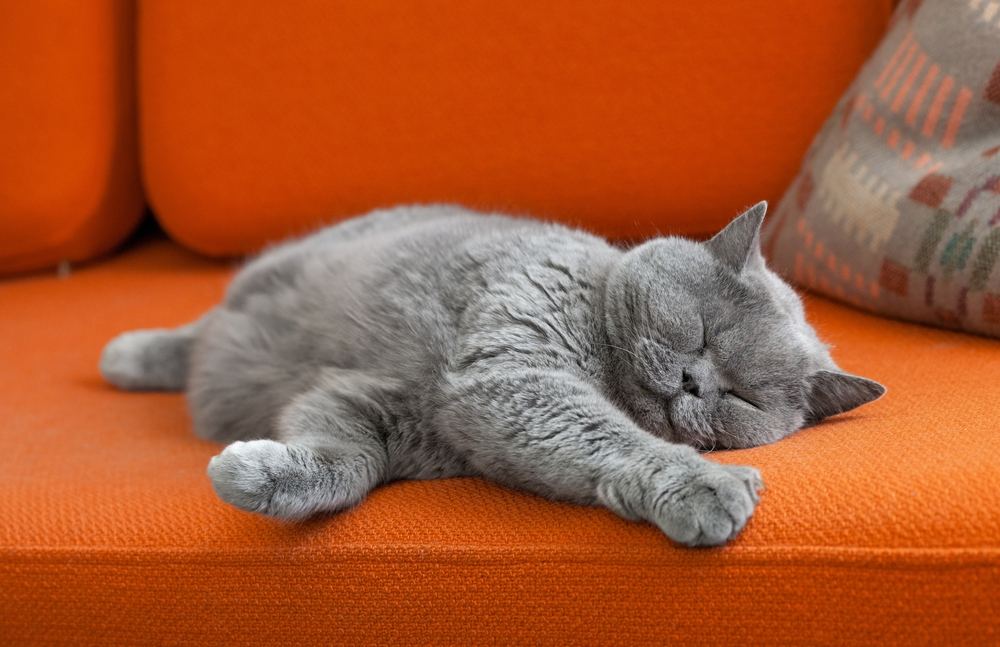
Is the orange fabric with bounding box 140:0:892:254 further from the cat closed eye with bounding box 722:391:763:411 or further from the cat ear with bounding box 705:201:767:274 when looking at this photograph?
the cat closed eye with bounding box 722:391:763:411

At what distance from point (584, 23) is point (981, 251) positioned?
33.4 inches

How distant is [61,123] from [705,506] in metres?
1.64

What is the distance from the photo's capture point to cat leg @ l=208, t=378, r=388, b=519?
3.22ft

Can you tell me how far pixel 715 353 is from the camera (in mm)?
1120

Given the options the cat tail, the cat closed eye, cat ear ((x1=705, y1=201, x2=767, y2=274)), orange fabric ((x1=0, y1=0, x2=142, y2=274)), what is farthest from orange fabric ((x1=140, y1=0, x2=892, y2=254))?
the cat closed eye

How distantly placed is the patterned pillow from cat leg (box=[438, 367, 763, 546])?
1.95 feet

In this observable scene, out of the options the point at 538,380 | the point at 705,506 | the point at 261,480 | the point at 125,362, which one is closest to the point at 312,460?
the point at 261,480

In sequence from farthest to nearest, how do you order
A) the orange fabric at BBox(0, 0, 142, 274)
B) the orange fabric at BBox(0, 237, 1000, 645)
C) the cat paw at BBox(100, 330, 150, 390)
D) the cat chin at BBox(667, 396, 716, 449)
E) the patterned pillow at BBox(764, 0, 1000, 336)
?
the orange fabric at BBox(0, 0, 142, 274) → the cat paw at BBox(100, 330, 150, 390) → the patterned pillow at BBox(764, 0, 1000, 336) → the cat chin at BBox(667, 396, 716, 449) → the orange fabric at BBox(0, 237, 1000, 645)

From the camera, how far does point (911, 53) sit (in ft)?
4.95

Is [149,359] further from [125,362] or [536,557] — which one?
[536,557]

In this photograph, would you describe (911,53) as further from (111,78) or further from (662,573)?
(111,78)

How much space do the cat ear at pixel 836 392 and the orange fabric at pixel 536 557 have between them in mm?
23

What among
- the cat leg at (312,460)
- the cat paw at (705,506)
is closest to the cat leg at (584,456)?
the cat paw at (705,506)

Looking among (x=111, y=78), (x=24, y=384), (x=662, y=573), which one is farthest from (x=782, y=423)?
(x=111, y=78)
